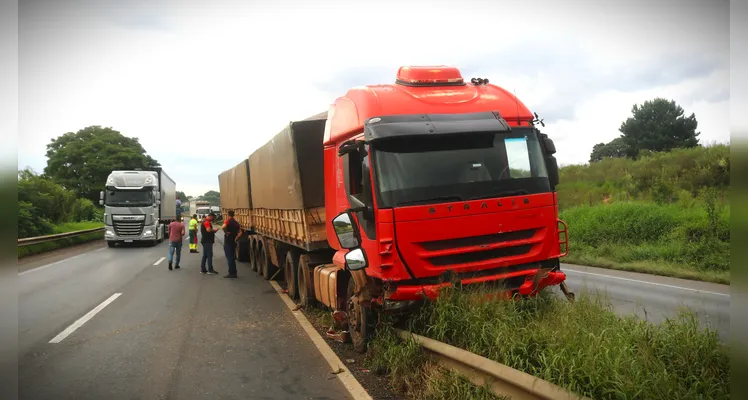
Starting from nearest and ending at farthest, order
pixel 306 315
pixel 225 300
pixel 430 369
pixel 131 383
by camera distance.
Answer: pixel 430 369
pixel 131 383
pixel 306 315
pixel 225 300

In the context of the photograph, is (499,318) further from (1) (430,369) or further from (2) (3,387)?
(2) (3,387)

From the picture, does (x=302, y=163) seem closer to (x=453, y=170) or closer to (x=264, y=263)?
(x=453, y=170)

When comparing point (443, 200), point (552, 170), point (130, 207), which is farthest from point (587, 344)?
point (130, 207)

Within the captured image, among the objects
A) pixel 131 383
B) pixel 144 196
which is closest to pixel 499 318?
pixel 131 383

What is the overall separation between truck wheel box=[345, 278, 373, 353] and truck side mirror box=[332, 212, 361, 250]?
53 centimetres

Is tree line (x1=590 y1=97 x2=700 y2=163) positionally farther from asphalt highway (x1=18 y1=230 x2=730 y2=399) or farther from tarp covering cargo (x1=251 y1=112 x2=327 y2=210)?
tarp covering cargo (x1=251 y1=112 x2=327 y2=210)

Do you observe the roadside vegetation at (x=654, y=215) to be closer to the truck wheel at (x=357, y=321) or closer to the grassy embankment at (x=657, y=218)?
the grassy embankment at (x=657, y=218)

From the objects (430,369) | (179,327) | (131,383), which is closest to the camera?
(430,369)

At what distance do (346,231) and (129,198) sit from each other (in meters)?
23.1

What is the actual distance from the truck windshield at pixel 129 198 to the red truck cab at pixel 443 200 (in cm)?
2293

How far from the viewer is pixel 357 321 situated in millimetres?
6750

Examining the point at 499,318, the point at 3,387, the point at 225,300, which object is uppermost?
the point at 3,387

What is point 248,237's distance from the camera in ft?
60.1

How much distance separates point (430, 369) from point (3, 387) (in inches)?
150
